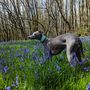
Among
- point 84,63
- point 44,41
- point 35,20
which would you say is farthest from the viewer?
point 35,20

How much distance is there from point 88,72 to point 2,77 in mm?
1181

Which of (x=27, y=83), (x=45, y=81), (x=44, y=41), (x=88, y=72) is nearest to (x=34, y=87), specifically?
(x=27, y=83)

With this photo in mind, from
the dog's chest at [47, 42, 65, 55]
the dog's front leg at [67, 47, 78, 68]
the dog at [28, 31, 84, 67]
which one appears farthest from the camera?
the dog's chest at [47, 42, 65, 55]

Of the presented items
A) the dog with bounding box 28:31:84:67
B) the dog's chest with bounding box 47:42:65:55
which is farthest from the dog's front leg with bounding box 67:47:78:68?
the dog's chest with bounding box 47:42:65:55

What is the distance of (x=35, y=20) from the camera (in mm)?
28453

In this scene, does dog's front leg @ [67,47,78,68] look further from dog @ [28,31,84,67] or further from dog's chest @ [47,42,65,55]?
dog's chest @ [47,42,65,55]

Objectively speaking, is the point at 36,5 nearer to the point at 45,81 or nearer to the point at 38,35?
the point at 38,35

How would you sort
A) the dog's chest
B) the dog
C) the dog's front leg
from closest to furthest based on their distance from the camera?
the dog's front leg
the dog
the dog's chest

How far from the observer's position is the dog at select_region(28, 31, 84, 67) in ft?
13.5

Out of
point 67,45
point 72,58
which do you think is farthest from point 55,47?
point 72,58

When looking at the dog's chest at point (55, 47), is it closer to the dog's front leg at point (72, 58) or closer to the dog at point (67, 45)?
the dog at point (67, 45)

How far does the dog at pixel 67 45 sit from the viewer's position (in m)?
4.10

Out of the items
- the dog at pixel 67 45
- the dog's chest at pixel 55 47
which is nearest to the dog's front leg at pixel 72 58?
the dog at pixel 67 45

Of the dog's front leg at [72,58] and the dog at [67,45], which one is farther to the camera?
the dog at [67,45]
